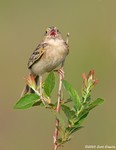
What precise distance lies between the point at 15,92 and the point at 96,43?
147 cm

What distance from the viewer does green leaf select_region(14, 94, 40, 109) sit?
246 cm

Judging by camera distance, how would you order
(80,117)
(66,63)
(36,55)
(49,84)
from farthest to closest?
1. (66,63)
2. (36,55)
3. (49,84)
4. (80,117)

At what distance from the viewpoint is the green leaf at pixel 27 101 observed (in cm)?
246

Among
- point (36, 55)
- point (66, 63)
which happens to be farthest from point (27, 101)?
point (66, 63)

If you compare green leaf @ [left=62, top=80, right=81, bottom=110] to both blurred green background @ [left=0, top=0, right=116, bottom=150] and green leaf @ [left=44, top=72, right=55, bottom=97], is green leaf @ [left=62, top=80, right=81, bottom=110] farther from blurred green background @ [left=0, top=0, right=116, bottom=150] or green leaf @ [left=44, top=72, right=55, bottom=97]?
blurred green background @ [left=0, top=0, right=116, bottom=150]

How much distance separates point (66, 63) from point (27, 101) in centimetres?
605

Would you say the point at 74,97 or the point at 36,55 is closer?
the point at 74,97

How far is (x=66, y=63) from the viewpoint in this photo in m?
8.54

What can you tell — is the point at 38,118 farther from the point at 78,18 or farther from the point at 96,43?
the point at 78,18

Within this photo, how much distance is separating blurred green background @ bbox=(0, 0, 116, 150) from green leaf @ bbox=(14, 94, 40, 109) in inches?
65.3

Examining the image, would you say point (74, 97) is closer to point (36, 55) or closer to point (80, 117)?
point (80, 117)

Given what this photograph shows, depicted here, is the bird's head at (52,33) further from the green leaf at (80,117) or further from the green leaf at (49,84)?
the green leaf at (80,117)

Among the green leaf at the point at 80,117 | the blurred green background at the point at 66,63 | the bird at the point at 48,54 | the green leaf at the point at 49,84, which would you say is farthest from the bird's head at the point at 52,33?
the green leaf at the point at 80,117

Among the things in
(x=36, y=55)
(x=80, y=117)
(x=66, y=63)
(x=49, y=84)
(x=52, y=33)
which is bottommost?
(x=80, y=117)
